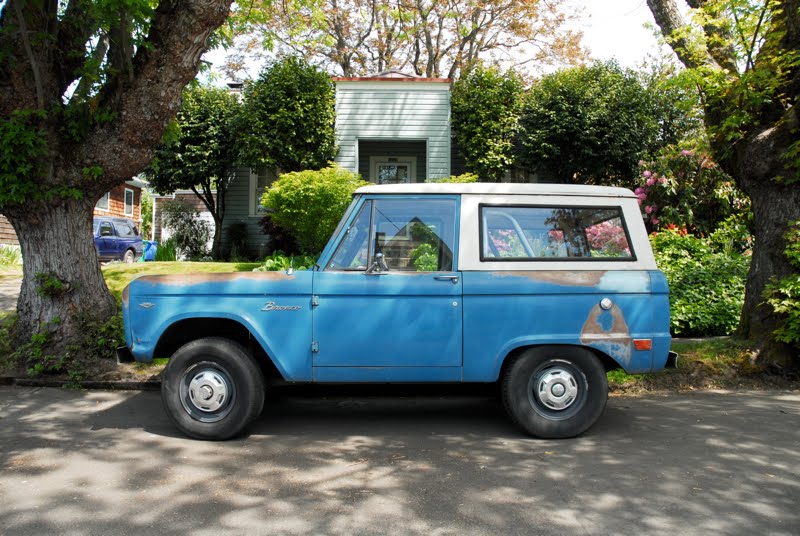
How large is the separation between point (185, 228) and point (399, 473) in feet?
59.5

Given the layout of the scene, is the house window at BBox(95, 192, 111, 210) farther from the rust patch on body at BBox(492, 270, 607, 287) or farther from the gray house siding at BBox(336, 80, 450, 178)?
the rust patch on body at BBox(492, 270, 607, 287)

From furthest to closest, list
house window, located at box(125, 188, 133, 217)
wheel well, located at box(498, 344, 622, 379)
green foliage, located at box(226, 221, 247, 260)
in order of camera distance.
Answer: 1. house window, located at box(125, 188, 133, 217)
2. green foliage, located at box(226, 221, 247, 260)
3. wheel well, located at box(498, 344, 622, 379)

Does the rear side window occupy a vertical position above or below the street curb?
above

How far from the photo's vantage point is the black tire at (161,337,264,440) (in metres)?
5.08

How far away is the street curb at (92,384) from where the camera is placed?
7.06 m

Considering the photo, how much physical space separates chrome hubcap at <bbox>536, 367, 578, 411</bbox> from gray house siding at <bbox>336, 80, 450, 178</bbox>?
39.9ft

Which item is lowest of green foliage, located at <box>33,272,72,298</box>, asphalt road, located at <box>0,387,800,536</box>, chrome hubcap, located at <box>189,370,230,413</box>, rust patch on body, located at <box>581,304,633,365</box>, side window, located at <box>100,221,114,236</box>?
asphalt road, located at <box>0,387,800,536</box>

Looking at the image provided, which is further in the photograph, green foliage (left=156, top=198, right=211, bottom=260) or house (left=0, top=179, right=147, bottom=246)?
house (left=0, top=179, right=147, bottom=246)

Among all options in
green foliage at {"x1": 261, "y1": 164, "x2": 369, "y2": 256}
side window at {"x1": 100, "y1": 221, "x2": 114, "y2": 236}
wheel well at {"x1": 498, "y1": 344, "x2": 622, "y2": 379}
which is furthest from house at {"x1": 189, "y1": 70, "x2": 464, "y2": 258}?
wheel well at {"x1": 498, "y1": 344, "x2": 622, "y2": 379}

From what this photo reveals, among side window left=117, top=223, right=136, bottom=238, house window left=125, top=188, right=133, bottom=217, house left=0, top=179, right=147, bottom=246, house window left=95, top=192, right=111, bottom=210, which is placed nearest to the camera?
side window left=117, top=223, right=136, bottom=238

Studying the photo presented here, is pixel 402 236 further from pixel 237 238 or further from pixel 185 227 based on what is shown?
pixel 185 227

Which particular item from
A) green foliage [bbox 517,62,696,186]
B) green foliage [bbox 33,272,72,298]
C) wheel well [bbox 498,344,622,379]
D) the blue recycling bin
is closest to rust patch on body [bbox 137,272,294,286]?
wheel well [bbox 498,344,622,379]

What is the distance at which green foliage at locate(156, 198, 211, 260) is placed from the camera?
2052cm

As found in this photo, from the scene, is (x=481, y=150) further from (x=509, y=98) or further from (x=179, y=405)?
(x=179, y=405)
